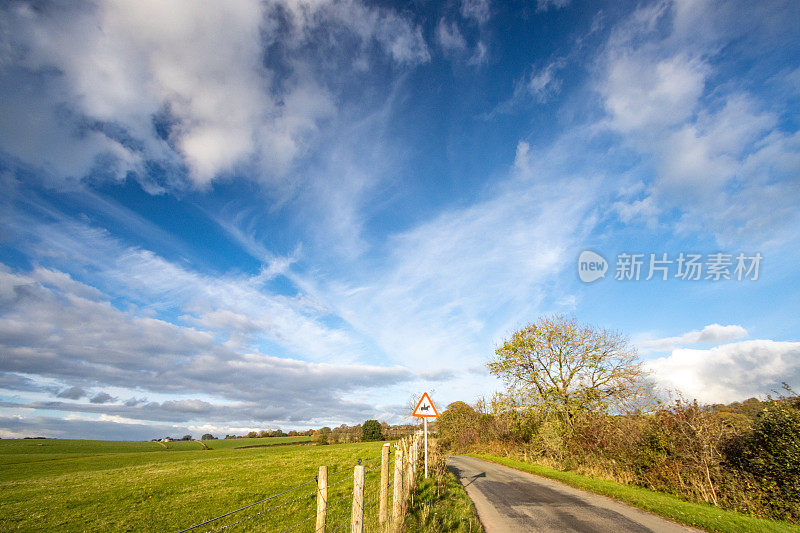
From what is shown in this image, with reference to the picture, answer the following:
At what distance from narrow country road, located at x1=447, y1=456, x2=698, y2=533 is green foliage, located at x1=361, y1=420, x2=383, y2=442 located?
65106mm

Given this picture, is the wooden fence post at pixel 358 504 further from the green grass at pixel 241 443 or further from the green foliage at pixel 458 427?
the green grass at pixel 241 443

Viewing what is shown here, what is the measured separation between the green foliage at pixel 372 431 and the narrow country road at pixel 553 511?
6511cm

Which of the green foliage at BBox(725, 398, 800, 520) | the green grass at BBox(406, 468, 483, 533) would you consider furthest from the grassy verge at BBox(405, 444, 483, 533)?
the green foliage at BBox(725, 398, 800, 520)

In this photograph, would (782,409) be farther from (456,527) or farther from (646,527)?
(456,527)

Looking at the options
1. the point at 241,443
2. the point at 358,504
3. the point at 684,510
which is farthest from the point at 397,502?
the point at 241,443

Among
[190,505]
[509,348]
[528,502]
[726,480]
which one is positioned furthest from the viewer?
[509,348]

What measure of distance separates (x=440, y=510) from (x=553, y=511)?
3.53 m

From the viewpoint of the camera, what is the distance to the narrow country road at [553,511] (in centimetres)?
893

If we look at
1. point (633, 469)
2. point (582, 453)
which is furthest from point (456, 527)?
point (582, 453)

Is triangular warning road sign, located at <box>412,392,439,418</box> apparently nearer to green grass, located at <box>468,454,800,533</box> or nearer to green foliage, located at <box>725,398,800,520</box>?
green grass, located at <box>468,454,800,533</box>

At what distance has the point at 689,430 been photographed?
492 inches

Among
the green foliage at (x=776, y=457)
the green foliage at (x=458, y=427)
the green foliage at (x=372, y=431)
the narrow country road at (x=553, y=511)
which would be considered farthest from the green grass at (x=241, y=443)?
the green foliage at (x=776, y=457)

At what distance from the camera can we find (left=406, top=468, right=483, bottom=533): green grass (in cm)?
826

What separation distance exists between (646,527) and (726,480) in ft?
15.0
